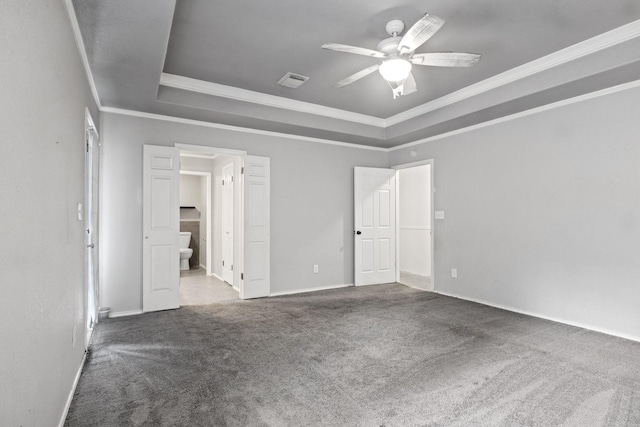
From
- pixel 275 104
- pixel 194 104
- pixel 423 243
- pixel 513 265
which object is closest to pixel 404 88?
pixel 275 104

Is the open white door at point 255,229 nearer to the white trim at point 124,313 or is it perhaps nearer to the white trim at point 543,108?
the white trim at point 124,313

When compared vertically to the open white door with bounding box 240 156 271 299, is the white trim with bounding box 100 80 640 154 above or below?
above

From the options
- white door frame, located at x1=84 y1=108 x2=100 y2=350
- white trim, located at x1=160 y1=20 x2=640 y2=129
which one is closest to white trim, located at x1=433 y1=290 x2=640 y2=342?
white trim, located at x1=160 y1=20 x2=640 y2=129

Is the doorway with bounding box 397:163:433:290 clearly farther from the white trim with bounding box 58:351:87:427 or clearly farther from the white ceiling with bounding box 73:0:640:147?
the white trim with bounding box 58:351:87:427

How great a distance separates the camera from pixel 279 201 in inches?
206

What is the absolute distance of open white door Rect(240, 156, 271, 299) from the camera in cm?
489

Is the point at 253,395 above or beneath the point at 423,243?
beneath

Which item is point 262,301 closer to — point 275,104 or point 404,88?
point 275,104

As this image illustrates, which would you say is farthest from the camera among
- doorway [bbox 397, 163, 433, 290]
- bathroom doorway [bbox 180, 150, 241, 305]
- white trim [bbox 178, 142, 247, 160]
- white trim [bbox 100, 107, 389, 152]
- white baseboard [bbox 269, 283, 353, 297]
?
doorway [bbox 397, 163, 433, 290]

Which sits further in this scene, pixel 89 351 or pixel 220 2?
pixel 89 351

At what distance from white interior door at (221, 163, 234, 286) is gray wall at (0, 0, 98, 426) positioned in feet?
11.4

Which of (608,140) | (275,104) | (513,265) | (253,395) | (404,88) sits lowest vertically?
(253,395)

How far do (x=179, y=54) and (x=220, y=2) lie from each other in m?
1.00

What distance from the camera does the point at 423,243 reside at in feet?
22.5
